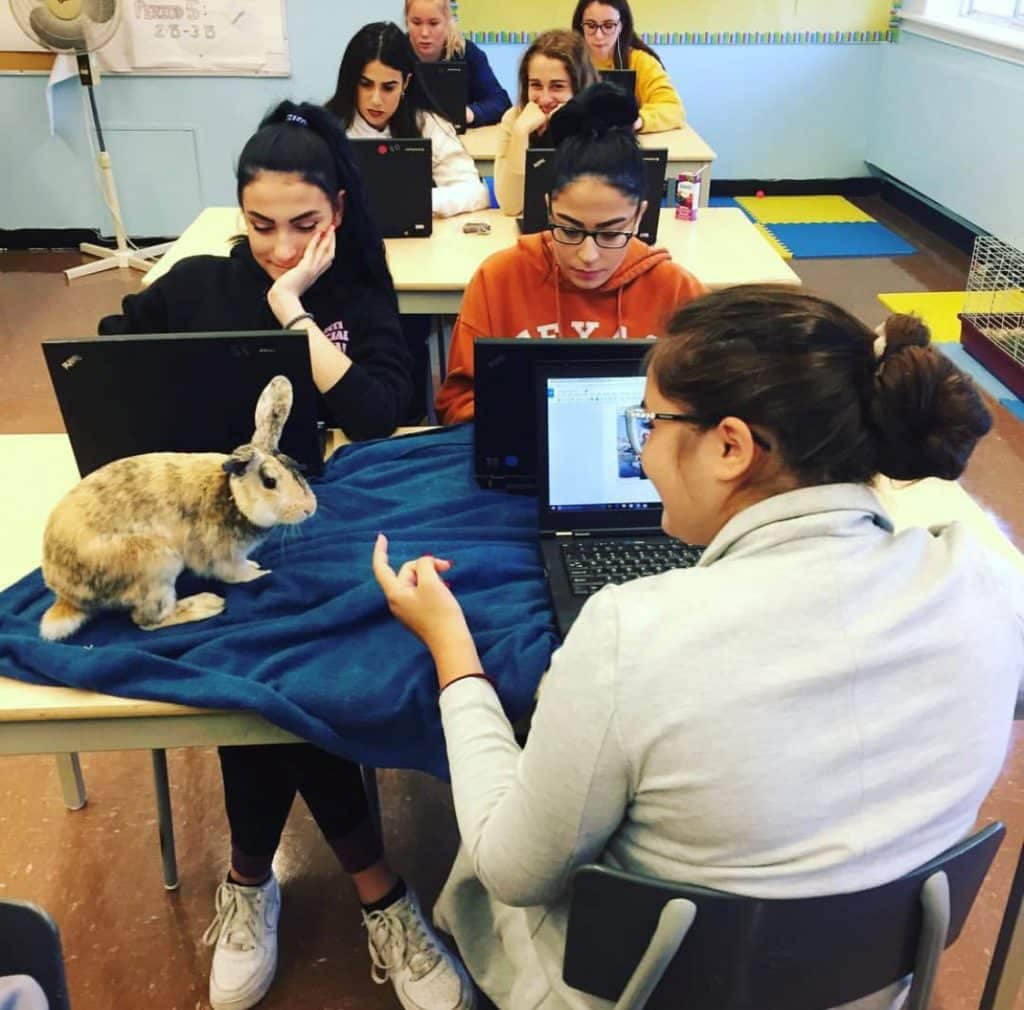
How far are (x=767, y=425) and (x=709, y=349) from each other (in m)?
0.08

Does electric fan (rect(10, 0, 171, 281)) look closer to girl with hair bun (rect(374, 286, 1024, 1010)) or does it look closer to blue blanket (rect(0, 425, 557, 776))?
blue blanket (rect(0, 425, 557, 776))

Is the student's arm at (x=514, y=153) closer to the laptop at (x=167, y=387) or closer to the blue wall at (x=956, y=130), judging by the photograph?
the laptop at (x=167, y=387)

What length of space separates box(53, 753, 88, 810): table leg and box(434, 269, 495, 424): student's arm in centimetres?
95

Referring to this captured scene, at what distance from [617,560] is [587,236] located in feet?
2.49

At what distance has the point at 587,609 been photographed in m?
0.78

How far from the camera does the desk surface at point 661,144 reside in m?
3.60

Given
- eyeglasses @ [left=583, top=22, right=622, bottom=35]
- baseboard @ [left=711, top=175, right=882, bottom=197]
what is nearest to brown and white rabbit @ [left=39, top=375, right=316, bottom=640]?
eyeglasses @ [left=583, top=22, right=622, bottom=35]

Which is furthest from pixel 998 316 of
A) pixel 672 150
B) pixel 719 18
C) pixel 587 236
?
pixel 719 18

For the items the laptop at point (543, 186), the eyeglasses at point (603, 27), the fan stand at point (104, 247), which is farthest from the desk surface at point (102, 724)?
the fan stand at point (104, 247)

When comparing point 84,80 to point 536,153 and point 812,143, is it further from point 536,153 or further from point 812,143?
point 812,143

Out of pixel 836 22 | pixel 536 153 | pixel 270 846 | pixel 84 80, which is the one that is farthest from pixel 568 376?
pixel 836 22

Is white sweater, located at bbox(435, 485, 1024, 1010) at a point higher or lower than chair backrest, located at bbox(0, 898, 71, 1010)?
higher

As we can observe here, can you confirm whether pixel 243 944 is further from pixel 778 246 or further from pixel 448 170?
pixel 778 246

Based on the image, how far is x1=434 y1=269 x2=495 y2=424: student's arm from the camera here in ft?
5.91
